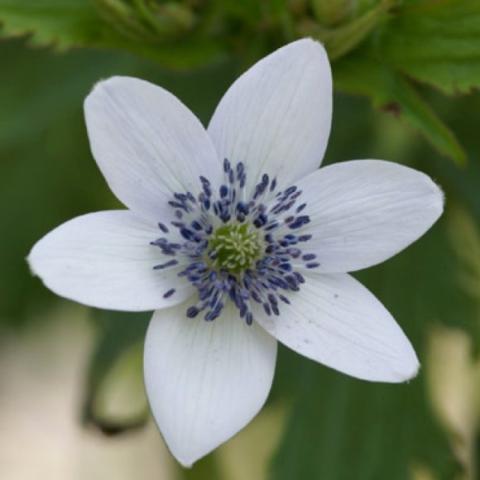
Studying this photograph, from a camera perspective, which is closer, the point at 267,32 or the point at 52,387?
the point at 267,32

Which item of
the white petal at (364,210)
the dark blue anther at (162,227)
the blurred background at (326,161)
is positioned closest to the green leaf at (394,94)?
the blurred background at (326,161)

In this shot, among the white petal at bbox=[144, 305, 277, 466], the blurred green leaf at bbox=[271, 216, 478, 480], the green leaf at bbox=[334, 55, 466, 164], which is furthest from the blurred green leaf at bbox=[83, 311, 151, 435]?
the green leaf at bbox=[334, 55, 466, 164]

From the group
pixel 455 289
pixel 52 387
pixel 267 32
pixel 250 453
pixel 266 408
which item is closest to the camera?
pixel 267 32

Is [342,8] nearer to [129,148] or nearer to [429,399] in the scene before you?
[129,148]

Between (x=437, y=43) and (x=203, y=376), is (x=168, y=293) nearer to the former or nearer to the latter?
(x=203, y=376)

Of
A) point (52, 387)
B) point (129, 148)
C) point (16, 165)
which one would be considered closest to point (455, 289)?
point (129, 148)

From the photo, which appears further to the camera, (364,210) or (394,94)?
(394,94)

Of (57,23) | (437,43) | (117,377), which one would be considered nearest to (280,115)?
(437,43)
